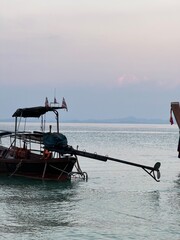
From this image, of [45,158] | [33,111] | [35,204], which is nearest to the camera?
[35,204]

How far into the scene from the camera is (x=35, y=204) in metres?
18.7

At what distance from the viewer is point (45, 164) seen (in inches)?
961

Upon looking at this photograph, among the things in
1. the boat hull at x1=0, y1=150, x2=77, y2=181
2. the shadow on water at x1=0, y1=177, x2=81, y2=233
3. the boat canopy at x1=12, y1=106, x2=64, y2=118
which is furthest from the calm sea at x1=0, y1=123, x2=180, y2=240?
the boat canopy at x1=12, y1=106, x2=64, y2=118

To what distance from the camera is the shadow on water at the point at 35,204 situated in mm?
15148

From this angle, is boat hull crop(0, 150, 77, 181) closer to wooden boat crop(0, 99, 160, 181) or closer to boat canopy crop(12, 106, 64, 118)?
wooden boat crop(0, 99, 160, 181)

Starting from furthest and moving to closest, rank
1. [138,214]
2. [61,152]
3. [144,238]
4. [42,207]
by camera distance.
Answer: [61,152]
[42,207]
[138,214]
[144,238]

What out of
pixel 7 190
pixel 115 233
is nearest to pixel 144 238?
pixel 115 233

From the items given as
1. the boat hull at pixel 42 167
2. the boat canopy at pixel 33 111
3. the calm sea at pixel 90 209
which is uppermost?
the boat canopy at pixel 33 111

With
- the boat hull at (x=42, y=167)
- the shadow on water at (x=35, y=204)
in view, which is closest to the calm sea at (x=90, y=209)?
the shadow on water at (x=35, y=204)

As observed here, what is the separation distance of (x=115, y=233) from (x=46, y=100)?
11821 mm

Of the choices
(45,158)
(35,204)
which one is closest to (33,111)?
(45,158)

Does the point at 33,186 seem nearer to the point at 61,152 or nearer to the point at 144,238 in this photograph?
the point at 61,152

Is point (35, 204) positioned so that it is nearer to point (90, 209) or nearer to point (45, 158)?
→ point (90, 209)

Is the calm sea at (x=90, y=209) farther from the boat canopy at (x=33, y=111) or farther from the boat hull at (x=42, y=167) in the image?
the boat canopy at (x=33, y=111)
